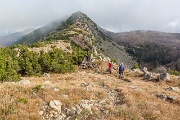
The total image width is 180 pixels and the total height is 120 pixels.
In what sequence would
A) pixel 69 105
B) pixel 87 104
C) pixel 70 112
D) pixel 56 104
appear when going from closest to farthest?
pixel 70 112 < pixel 56 104 < pixel 69 105 < pixel 87 104

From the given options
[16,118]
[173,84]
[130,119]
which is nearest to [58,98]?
[16,118]

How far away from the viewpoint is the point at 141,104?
1595cm

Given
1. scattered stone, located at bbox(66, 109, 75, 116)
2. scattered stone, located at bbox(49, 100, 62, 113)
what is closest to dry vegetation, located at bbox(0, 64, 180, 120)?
scattered stone, located at bbox(49, 100, 62, 113)

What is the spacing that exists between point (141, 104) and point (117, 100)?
2.10 meters

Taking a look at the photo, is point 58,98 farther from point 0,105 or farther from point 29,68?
point 29,68

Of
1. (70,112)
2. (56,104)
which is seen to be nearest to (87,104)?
(70,112)

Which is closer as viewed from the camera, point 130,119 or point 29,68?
point 130,119

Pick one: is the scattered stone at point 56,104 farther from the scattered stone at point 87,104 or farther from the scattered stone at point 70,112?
the scattered stone at point 87,104

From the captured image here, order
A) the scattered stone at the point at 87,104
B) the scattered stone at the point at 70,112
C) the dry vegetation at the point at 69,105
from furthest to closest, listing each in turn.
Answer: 1. the scattered stone at the point at 87,104
2. the scattered stone at the point at 70,112
3. the dry vegetation at the point at 69,105

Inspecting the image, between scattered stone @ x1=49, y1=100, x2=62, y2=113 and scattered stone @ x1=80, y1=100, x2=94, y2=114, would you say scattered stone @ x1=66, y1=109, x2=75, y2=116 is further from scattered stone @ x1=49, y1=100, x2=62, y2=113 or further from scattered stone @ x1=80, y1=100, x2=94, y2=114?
scattered stone @ x1=80, y1=100, x2=94, y2=114

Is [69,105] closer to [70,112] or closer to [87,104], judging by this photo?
[70,112]

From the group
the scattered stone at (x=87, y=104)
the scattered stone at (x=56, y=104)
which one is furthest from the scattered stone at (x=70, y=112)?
the scattered stone at (x=87, y=104)

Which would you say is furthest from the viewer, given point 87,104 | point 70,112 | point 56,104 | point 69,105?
point 87,104

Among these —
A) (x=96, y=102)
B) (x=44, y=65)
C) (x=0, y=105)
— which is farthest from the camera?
(x=44, y=65)
